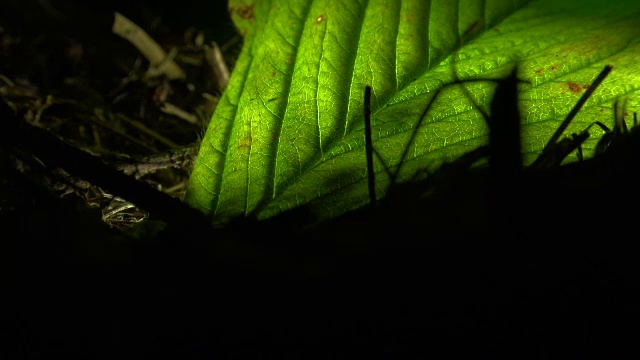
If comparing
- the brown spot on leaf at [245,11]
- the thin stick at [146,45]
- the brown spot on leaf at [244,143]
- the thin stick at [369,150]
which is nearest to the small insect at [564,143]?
the thin stick at [369,150]

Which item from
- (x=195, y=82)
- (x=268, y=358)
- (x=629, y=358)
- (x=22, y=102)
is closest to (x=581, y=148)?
(x=629, y=358)

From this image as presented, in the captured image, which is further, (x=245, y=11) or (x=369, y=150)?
(x=245, y=11)

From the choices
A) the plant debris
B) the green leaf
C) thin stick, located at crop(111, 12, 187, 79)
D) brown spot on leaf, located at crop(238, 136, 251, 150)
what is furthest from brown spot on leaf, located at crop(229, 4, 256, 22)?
thin stick, located at crop(111, 12, 187, 79)

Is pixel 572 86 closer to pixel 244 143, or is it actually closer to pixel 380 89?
pixel 380 89

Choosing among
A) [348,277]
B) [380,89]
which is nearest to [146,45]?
[380,89]

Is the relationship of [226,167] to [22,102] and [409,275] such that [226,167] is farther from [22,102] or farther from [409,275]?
[22,102]

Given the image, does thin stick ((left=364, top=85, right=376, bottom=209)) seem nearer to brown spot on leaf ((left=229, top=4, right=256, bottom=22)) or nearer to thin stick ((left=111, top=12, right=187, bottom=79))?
brown spot on leaf ((left=229, top=4, right=256, bottom=22))

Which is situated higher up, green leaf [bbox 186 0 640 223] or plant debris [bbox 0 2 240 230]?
plant debris [bbox 0 2 240 230]

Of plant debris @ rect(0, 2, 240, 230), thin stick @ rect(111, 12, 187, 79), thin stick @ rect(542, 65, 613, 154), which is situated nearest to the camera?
thin stick @ rect(542, 65, 613, 154)
